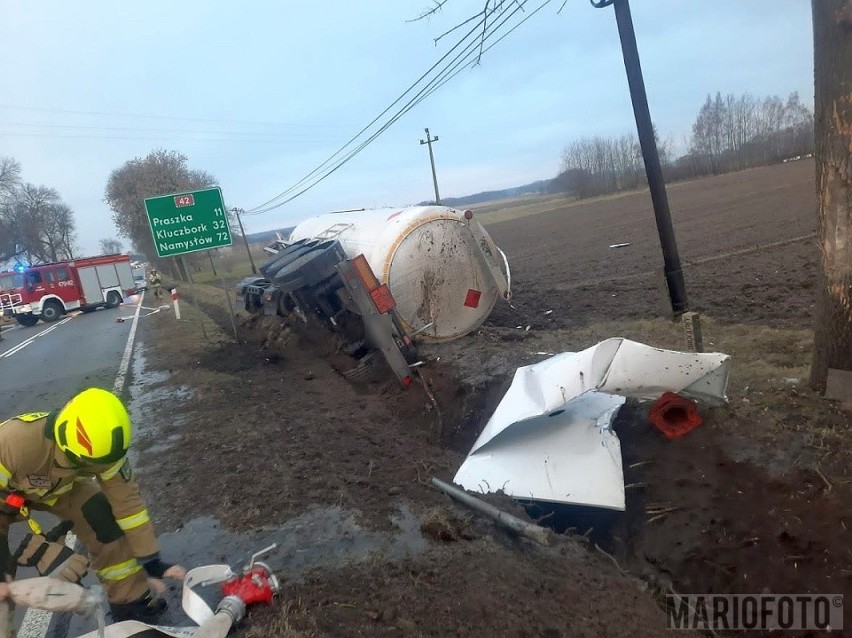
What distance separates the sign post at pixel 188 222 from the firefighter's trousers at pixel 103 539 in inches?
386

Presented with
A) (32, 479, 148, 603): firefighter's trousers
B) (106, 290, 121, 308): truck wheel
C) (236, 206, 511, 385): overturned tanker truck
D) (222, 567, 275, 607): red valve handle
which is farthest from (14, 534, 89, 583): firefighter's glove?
(106, 290, 121, 308): truck wheel

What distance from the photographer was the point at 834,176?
4.73 m

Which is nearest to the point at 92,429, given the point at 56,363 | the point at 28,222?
the point at 56,363

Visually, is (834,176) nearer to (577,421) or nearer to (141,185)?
(577,421)

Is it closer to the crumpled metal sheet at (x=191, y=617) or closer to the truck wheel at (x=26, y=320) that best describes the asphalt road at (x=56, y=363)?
the truck wheel at (x=26, y=320)

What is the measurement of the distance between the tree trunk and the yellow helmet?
16.2 ft

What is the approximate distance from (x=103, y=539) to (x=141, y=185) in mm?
48421

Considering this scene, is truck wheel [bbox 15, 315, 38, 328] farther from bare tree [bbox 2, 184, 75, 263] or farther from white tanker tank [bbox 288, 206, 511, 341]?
bare tree [bbox 2, 184, 75, 263]

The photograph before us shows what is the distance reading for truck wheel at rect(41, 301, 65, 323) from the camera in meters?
30.0

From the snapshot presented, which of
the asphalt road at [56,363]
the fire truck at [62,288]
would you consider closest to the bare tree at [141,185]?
the fire truck at [62,288]

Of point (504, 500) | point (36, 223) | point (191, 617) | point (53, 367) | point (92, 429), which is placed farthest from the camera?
point (36, 223)

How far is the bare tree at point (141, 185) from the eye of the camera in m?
46.2

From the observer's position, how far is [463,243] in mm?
9203

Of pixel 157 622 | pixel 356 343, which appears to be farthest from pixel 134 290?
pixel 157 622
